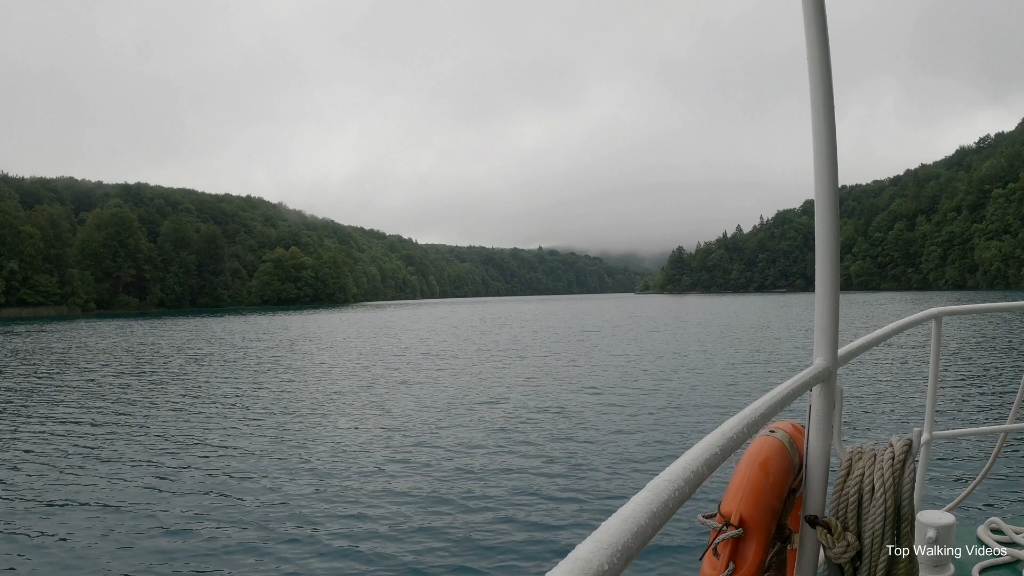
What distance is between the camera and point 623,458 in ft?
39.4

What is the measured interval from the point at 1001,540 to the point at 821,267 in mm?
2049

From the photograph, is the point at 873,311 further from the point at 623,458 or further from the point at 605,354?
the point at 623,458

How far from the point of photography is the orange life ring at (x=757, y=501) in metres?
1.65

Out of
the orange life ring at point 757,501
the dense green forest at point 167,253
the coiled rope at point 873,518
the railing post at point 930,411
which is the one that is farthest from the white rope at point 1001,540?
the dense green forest at point 167,253

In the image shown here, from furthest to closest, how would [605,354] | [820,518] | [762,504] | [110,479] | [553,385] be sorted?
[605,354], [553,385], [110,479], [820,518], [762,504]

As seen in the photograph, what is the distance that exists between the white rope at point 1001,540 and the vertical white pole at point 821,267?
4.05ft

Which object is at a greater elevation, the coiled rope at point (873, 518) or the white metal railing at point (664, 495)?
the white metal railing at point (664, 495)

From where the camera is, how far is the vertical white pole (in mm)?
1667

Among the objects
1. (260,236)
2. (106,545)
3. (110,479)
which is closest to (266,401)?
(110,479)

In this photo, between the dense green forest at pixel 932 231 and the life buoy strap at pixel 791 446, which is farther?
the dense green forest at pixel 932 231

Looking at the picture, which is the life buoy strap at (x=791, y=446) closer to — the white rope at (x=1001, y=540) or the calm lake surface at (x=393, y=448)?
the white rope at (x=1001, y=540)

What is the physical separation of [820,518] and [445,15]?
2.22 metres

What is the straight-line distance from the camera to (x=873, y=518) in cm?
184

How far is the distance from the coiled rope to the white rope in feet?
3.32
